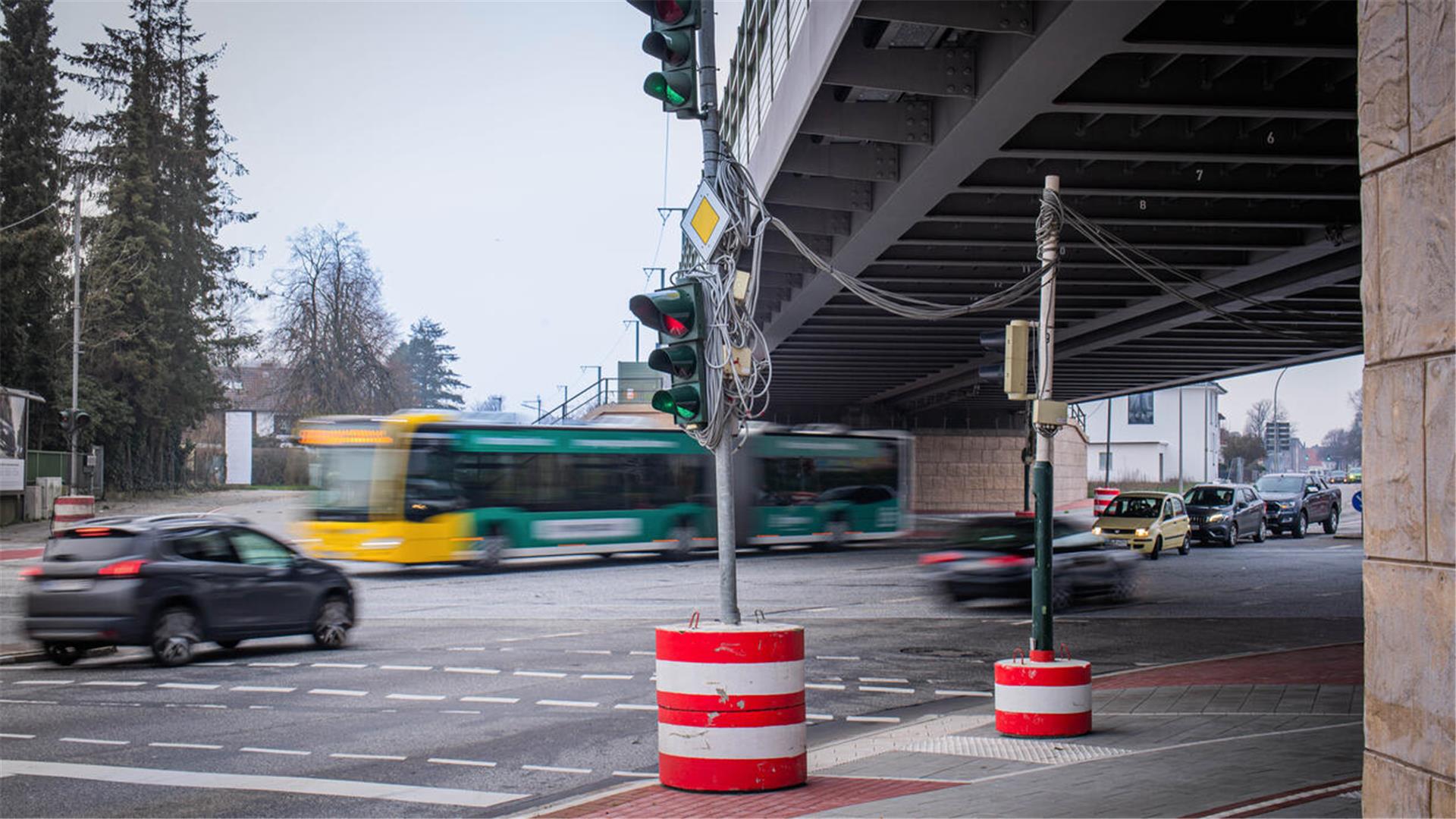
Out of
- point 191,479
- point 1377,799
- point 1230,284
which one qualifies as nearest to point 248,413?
point 191,479

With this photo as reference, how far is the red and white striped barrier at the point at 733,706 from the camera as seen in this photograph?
7.78 meters

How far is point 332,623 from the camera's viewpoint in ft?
50.9

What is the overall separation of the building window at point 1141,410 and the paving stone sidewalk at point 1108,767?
99.8 meters

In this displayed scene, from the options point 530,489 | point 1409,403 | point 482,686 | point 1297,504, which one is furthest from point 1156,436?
point 1409,403

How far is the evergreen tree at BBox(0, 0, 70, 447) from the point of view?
48.5 meters

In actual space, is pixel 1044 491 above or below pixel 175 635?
above

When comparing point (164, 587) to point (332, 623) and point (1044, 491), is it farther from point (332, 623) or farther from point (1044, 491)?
point (1044, 491)

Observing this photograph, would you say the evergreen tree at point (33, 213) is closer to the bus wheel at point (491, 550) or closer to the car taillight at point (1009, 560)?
the bus wheel at point (491, 550)

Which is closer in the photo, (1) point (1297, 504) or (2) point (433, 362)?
(1) point (1297, 504)

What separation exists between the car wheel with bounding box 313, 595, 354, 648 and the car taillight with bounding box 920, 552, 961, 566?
8.94m

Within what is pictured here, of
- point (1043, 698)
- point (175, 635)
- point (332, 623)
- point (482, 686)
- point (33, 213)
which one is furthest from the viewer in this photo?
point (33, 213)

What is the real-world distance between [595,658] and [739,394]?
6.92 meters

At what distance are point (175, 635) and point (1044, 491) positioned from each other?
878 centimetres

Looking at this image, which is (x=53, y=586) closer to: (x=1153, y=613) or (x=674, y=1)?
(x=674, y=1)
